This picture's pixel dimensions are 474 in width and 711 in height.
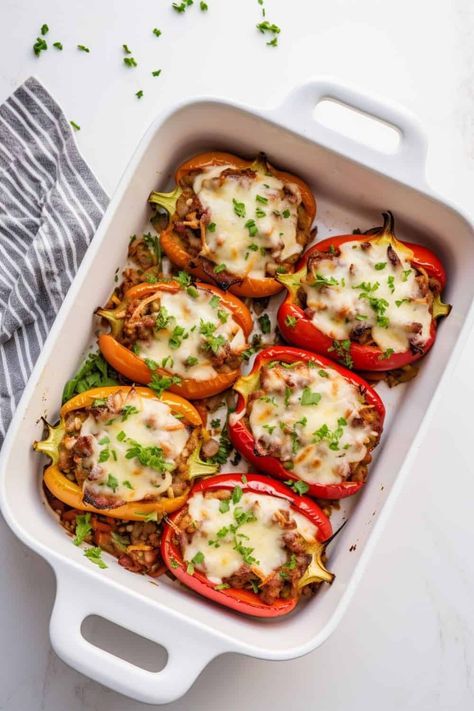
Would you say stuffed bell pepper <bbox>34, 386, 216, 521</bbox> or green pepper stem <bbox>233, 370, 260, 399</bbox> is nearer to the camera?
stuffed bell pepper <bbox>34, 386, 216, 521</bbox>

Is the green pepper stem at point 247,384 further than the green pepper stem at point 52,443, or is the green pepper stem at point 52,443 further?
the green pepper stem at point 247,384

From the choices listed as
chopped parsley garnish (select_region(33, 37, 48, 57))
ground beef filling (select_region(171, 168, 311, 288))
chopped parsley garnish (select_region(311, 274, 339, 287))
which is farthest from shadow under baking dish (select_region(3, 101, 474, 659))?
chopped parsley garnish (select_region(33, 37, 48, 57))

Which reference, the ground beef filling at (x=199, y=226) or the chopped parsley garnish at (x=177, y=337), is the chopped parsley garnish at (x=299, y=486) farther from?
the ground beef filling at (x=199, y=226)

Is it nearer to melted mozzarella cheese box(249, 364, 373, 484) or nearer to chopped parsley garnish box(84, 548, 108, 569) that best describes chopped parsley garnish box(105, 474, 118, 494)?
chopped parsley garnish box(84, 548, 108, 569)

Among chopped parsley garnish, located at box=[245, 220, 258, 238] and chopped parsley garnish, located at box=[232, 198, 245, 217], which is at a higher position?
chopped parsley garnish, located at box=[232, 198, 245, 217]

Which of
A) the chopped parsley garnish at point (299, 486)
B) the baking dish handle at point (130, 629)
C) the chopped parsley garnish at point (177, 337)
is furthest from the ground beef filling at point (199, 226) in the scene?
the baking dish handle at point (130, 629)

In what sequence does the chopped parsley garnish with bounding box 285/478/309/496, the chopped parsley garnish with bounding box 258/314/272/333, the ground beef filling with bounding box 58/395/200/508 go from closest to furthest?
the ground beef filling with bounding box 58/395/200/508
the chopped parsley garnish with bounding box 285/478/309/496
the chopped parsley garnish with bounding box 258/314/272/333

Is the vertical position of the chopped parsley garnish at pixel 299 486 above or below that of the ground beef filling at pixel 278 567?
above

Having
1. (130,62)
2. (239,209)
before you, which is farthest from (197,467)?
(130,62)
